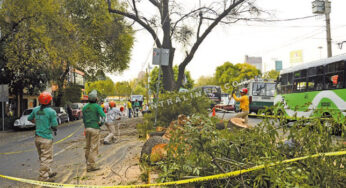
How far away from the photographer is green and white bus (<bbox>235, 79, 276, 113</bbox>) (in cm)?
2172

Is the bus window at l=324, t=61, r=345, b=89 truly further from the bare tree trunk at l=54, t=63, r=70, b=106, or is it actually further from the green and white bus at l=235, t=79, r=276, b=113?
the bare tree trunk at l=54, t=63, r=70, b=106

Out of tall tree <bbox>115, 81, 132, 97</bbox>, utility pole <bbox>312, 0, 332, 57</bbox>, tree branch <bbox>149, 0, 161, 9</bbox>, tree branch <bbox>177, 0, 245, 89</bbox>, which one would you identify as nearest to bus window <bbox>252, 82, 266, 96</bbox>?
utility pole <bbox>312, 0, 332, 57</bbox>

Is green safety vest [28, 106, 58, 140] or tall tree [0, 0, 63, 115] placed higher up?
tall tree [0, 0, 63, 115]

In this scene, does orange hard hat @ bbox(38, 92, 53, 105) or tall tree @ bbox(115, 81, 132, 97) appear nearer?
orange hard hat @ bbox(38, 92, 53, 105)

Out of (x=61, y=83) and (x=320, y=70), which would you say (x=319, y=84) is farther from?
(x=61, y=83)

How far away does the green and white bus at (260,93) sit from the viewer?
21719mm

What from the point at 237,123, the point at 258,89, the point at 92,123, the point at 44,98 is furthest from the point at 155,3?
the point at 44,98

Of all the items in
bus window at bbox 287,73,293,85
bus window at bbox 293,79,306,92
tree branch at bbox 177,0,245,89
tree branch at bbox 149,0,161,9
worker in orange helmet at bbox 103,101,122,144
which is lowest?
worker in orange helmet at bbox 103,101,122,144

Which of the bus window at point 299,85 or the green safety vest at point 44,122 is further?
the bus window at point 299,85

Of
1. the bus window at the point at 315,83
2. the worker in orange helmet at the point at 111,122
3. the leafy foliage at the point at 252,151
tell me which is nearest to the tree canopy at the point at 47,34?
the worker in orange helmet at the point at 111,122

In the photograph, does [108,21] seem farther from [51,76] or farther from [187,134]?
[187,134]

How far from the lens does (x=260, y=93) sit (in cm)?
2217

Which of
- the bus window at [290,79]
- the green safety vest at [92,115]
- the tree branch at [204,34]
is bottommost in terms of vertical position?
the green safety vest at [92,115]

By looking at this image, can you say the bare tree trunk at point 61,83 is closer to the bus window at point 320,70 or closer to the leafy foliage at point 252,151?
the bus window at point 320,70
